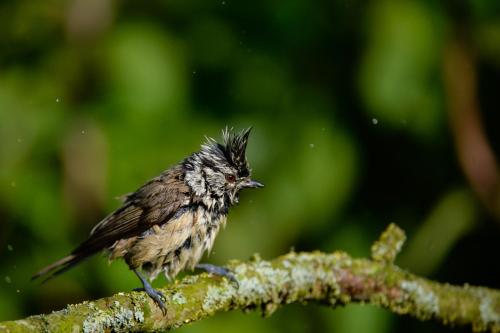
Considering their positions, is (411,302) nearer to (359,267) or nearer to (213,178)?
(359,267)

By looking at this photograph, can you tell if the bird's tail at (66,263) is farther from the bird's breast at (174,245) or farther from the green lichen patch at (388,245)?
the green lichen patch at (388,245)

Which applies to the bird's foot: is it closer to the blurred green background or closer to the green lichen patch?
the green lichen patch

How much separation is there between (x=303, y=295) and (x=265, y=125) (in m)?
1.66

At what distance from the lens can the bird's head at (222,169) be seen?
168 inches

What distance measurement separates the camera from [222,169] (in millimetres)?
4352

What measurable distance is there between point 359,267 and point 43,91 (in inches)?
93.8

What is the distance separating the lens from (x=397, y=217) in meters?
5.31

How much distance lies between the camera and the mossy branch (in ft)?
9.92

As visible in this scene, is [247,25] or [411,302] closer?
[411,302]

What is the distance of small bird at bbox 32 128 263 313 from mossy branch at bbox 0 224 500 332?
1.07 feet

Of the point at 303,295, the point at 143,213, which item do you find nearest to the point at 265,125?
the point at 143,213

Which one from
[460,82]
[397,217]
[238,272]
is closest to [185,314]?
[238,272]

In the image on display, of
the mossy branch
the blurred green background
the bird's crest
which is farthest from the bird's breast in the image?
the blurred green background

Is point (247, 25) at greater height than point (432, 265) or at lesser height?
greater
